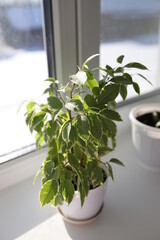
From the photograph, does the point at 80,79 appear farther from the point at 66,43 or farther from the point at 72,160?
the point at 66,43

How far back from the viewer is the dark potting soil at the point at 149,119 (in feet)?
3.19

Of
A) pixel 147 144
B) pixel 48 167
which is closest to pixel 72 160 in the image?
pixel 48 167

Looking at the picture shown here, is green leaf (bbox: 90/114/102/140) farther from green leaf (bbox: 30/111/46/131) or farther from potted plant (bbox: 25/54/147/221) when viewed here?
green leaf (bbox: 30/111/46/131)

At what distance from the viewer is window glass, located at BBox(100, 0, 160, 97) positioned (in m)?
1.04

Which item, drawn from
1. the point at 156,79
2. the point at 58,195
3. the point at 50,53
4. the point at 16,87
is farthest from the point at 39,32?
the point at 156,79

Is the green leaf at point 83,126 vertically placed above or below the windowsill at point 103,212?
above

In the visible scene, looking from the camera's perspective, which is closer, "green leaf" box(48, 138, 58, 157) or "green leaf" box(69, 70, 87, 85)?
"green leaf" box(69, 70, 87, 85)

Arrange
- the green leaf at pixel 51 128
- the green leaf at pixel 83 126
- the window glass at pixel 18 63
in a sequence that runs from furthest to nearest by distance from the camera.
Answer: the window glass at pixel 18 63 < the green leaf at pixel 51 128 < the green leaf at pixel 83 126

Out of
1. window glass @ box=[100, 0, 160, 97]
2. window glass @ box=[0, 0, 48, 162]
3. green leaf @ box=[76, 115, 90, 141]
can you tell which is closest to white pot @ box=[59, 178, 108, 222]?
green leaf @ box=[76, 115, 90, 141]

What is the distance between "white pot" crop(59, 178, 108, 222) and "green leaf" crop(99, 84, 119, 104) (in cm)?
25

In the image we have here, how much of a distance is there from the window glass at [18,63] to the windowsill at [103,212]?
14 cm

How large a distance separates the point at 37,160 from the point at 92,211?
304 mm

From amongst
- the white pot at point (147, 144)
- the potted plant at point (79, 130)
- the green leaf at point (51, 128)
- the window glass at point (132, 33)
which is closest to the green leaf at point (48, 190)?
the potted plant at point (79, 130)

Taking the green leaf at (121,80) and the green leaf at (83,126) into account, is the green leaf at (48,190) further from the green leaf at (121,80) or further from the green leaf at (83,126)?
the green leaf at (121,80)
